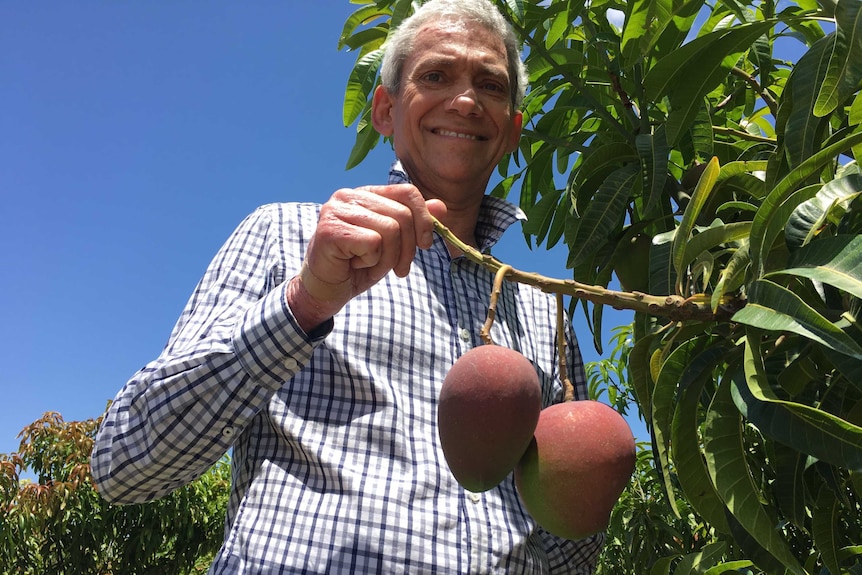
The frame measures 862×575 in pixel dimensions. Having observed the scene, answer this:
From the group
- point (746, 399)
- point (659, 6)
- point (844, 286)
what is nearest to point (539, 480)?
point (746, 399)

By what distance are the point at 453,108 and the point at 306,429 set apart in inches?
33.9

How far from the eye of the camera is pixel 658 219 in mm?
1708

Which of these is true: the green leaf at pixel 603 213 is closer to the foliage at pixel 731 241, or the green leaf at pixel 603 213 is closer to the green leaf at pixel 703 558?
the foliage at pixel 731 241

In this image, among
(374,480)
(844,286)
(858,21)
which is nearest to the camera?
(844,286)

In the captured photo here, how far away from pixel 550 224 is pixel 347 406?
1.07 meters

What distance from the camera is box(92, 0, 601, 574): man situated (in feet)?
3.99

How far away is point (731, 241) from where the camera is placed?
1.21 meters

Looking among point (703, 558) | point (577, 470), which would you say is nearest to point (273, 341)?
point (577, 470)

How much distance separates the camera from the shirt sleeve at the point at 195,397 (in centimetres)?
124

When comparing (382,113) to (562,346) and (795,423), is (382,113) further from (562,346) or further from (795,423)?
(795,423)

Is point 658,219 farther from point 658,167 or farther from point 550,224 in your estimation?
point 550,224

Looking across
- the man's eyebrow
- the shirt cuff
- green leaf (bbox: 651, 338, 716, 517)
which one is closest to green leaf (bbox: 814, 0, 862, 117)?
green leaf (bbox: 651, 338, 716, 517)

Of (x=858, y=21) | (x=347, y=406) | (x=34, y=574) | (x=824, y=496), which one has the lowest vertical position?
(x=34, y=574)

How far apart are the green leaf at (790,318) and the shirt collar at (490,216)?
3.47ft
